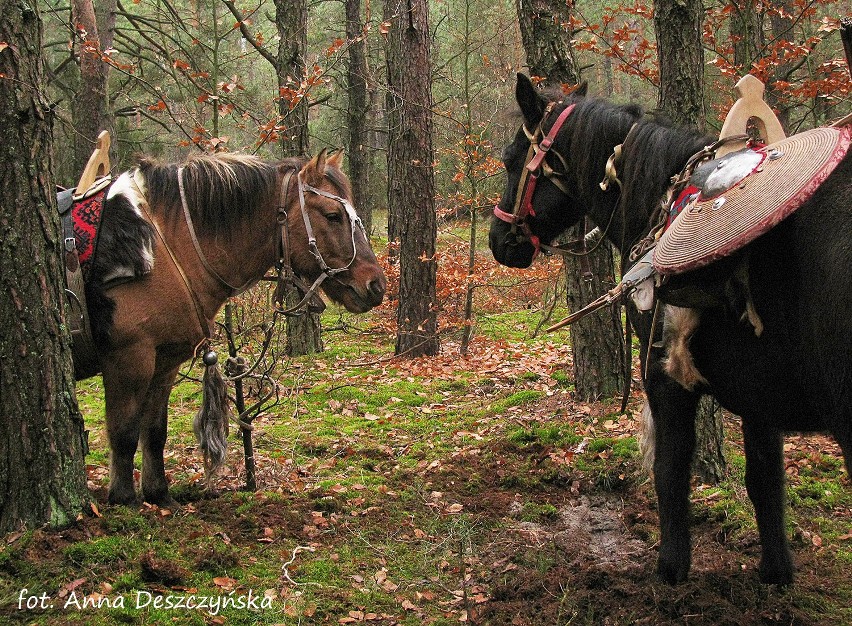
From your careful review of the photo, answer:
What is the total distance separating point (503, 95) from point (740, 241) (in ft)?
49.4

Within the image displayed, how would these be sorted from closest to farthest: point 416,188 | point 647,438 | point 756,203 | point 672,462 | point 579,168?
point 756,203 < point 672,462 < point 647,438 < point 579,168 < point 416,188

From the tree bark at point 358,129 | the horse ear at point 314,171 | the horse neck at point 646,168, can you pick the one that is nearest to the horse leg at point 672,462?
the horse neck at point 646,168

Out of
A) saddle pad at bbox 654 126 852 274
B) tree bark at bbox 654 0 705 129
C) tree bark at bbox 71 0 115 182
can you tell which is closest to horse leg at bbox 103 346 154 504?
saddle pad at bbox 654 126 852 274

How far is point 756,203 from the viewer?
2.45m

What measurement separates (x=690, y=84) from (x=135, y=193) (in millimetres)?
3818

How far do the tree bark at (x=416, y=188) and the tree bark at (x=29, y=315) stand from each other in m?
6.55

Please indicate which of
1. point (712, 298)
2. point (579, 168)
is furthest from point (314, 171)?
point (712, 298)

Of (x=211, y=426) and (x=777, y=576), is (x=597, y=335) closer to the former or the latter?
(x=777, y=576)

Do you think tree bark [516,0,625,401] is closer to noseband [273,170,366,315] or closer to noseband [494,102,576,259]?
noseband [494,102,576,259]

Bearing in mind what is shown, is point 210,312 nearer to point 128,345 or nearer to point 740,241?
point 128,345

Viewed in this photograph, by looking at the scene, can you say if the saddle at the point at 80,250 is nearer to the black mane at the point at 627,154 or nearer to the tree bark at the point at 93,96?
the black mane at the point at 627,154

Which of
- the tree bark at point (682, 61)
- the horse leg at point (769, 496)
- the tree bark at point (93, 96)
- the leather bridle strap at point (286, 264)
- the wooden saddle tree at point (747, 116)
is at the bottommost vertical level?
the horse leg at point (769, 496)

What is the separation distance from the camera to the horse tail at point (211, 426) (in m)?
4.68

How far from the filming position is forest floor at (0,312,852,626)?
3246 mm
